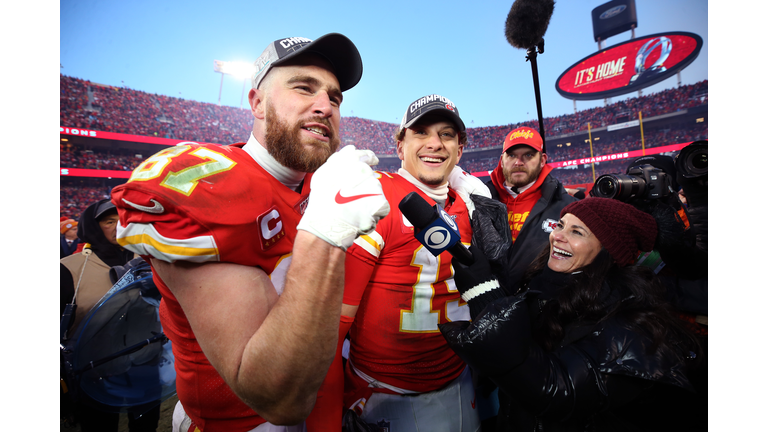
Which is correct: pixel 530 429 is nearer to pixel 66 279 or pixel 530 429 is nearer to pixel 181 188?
pixel 181 188

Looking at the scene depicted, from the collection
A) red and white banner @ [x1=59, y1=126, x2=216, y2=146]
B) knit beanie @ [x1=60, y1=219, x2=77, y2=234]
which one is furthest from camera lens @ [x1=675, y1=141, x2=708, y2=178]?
red and white banner @ [x1=59, y1=126, x2=216, y2=146]

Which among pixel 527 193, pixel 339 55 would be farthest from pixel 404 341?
pixel 527 193

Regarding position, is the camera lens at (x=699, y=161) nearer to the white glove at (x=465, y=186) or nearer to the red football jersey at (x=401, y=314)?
the white glove at (x=465, y=186)

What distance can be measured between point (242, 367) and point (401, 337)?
3.53 feet

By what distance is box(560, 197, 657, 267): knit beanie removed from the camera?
1.79m

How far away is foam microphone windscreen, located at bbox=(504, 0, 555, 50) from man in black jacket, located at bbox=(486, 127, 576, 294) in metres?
1.06

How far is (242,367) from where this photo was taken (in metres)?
0.85

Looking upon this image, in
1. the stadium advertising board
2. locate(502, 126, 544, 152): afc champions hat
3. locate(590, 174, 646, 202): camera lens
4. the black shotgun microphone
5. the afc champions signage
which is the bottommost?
locate(590, 174, 646, 202): camera lens

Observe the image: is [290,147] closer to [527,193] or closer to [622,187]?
[622,187]

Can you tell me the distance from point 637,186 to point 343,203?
2272 millimetres

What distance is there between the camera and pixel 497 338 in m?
1.33

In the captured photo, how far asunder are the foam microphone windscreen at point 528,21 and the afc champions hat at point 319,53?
3.19 m

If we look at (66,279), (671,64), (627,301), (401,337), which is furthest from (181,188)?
(671,64)

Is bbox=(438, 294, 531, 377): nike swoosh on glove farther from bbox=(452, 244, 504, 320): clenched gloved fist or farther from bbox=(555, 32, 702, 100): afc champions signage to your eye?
bbox=(555, 32, 702, 100): afc champions signage
